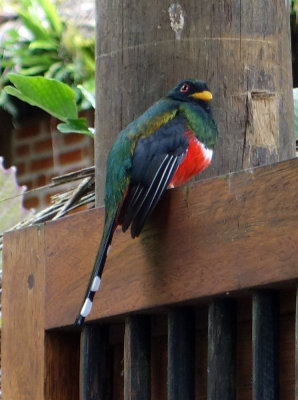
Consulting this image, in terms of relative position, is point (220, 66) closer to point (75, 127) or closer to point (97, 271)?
point (97, 271)

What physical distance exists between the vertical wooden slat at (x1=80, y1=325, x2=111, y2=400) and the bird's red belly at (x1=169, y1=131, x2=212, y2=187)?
312 millimetres

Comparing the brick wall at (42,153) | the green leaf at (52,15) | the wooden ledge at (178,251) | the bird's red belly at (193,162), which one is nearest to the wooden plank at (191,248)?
the wooden ledge at (178,251)

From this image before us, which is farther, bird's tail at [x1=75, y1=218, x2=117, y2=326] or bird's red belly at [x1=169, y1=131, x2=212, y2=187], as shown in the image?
bird's red belly at [x1=169, y1=131, x2=212, y2=187]

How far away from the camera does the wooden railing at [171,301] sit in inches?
69.2

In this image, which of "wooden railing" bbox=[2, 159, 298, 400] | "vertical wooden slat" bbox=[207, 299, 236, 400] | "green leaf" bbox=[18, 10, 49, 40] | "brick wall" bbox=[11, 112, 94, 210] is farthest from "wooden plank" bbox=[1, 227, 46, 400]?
"brick wall" bbox=[11, 112, 94, 210]

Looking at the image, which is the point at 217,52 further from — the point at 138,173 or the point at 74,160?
the point at 74,160

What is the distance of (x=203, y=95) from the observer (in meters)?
2.24

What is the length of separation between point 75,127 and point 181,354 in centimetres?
111

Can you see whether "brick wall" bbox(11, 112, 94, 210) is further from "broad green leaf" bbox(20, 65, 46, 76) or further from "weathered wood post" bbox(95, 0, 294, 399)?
"weathered wood post" bbox(95, 0, 294, 399)

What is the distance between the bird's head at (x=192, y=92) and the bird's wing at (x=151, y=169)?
0.17 feet

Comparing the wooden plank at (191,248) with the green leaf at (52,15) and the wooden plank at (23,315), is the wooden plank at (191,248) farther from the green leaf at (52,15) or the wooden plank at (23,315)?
the green leaf at (52,15)

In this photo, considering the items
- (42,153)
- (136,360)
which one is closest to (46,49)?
(42,153)

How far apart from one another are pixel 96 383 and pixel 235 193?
0.50 metres

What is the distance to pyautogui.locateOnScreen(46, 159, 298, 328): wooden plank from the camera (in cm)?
173
